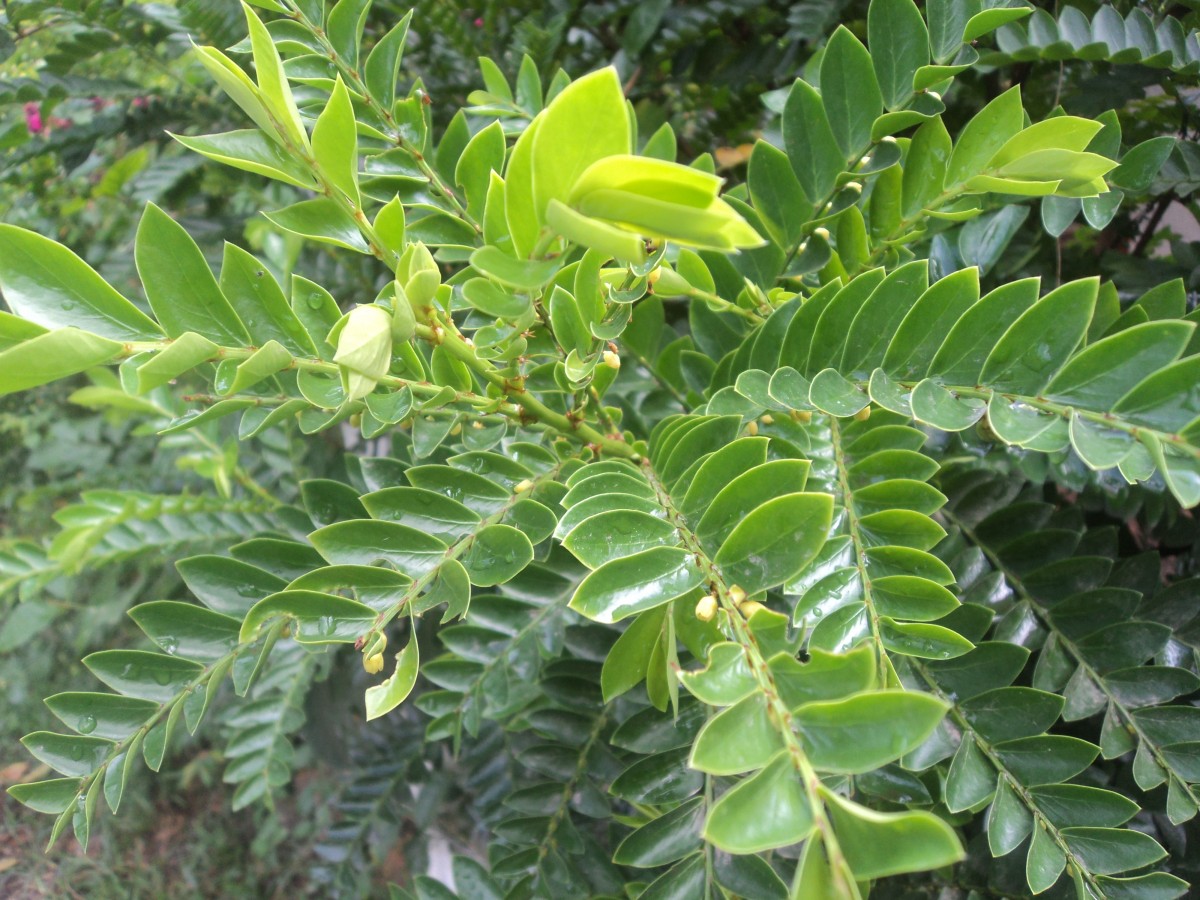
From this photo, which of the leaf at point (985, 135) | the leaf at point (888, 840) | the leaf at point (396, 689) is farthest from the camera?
the leaf at point (985, 135)

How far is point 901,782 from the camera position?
479mm

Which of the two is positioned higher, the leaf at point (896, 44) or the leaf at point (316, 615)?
the leaf at point (896, 44)

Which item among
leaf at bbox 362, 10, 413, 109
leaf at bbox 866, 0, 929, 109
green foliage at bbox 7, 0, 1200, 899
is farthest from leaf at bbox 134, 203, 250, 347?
leaf at bbox 866, 0, 929, 109

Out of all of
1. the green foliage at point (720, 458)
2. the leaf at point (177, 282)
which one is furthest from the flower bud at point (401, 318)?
the leaf at point (177, 282)

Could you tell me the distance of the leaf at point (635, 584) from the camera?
0.32 meters

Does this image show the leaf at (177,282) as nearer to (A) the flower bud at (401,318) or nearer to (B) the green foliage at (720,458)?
(B) the green foliage at (720,458)

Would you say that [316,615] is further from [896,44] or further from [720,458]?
[896,44]

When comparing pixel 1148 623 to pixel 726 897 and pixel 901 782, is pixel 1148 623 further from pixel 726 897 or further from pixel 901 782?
pixel 726 897

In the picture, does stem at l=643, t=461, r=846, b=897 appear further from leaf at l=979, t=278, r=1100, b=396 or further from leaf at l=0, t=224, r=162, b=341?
leaf at l=0, t=224, r=162, b=341

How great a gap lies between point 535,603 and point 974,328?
1.27 feet

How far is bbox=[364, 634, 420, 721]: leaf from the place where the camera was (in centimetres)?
34

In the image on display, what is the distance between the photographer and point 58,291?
0.33 meters

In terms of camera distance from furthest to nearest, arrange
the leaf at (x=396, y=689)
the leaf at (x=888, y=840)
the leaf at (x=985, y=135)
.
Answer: the leaf at (x=985, y=135), the leaf at (x=396, y=689), the leaf at (x=888, y=840)

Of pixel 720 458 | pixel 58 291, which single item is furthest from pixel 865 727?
pixel 58 291
